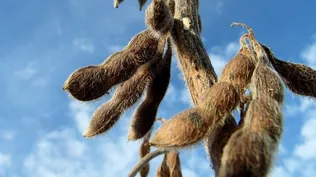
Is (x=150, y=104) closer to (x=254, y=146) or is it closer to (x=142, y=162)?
(x=142, y=162)

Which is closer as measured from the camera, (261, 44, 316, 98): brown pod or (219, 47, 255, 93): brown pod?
(219, 47, 255, 93): brown pod

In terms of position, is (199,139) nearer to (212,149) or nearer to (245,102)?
(212,149)

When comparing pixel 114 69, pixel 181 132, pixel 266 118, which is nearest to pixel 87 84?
pixel 114 69

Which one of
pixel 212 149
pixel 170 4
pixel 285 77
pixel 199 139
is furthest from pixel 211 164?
pixel 170 4

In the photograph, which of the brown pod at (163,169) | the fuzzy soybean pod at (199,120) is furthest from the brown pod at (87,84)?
the brown pod at (163,169)

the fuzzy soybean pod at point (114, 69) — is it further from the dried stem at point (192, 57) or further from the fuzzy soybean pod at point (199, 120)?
the fuzzy soybean pod at point (199, 120)

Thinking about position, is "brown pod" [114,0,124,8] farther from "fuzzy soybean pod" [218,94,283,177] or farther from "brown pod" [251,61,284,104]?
"fuzzy soybean pod" [218,94,283,177]

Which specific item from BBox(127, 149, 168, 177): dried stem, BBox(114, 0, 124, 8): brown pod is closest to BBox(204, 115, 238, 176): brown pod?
BBox(127, 149, 168, 177): dried stem
